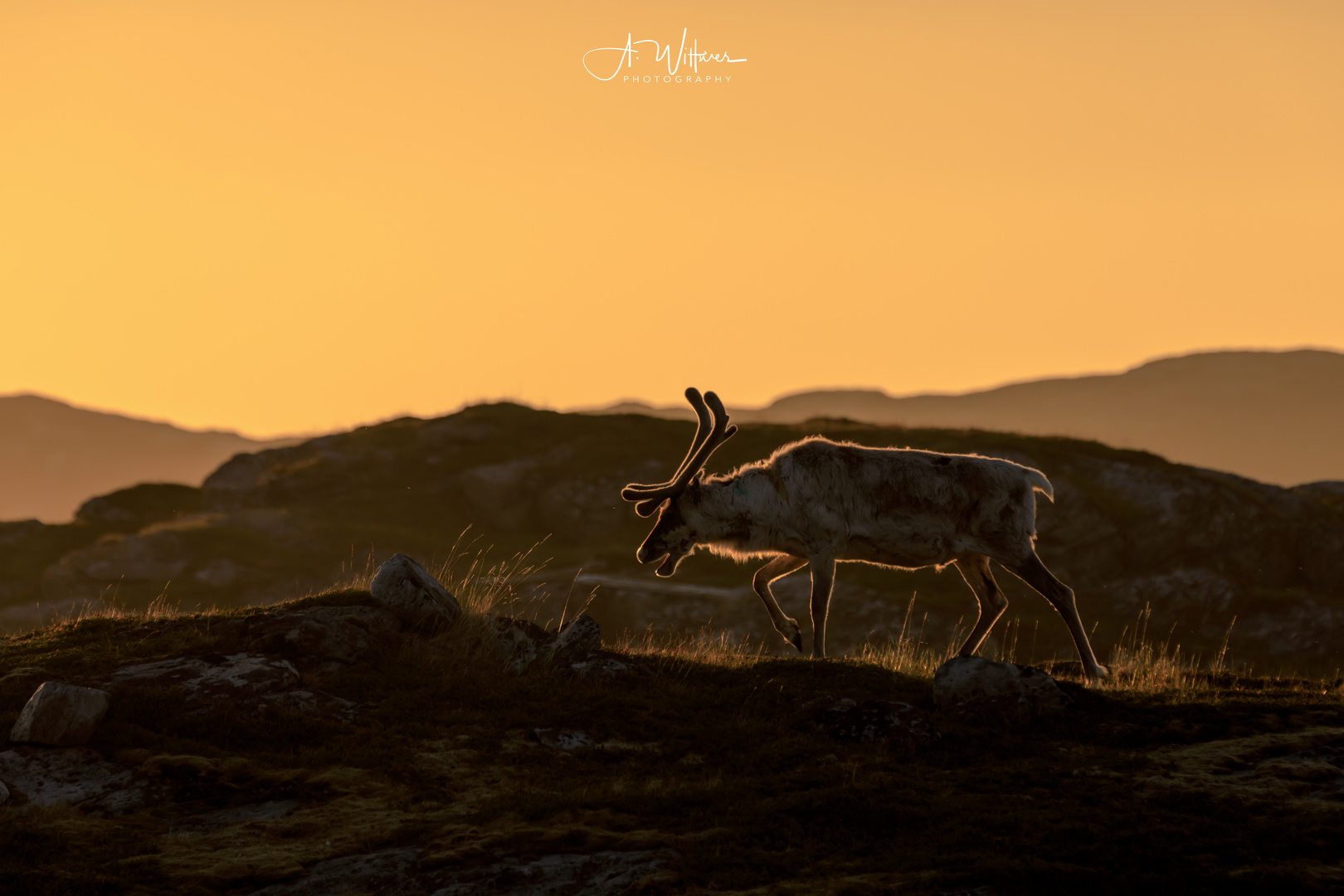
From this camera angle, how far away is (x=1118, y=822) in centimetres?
892

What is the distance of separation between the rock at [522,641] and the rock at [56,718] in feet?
15.0

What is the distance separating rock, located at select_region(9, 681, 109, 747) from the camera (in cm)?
1088

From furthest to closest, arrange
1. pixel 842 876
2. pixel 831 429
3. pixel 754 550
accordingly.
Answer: pixel 831 429 → pixel 754 550 → pixel 842 876

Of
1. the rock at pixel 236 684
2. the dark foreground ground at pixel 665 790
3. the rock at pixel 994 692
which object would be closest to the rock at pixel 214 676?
the rock at pixel 236 684

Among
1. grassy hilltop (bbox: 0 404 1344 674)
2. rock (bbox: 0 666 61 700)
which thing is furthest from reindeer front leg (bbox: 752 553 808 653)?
grassy hilltop (bbox: 0 404 1344 674)

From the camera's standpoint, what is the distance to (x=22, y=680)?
12.4m

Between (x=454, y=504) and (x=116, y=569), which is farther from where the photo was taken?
(x=454, y=504)

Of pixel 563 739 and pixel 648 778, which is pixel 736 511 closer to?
pixel 563 739

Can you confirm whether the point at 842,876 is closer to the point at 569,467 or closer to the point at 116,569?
the point at 116,569

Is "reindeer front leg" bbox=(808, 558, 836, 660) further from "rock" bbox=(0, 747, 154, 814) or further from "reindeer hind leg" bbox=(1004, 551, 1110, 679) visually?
"rock" bbox=(0, 747, 154, 814)

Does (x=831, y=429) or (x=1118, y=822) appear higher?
(x=831, y=429)

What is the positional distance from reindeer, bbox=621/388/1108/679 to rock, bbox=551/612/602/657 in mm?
1892

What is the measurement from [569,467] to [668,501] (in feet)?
112

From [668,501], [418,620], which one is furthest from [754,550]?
[418,620]
